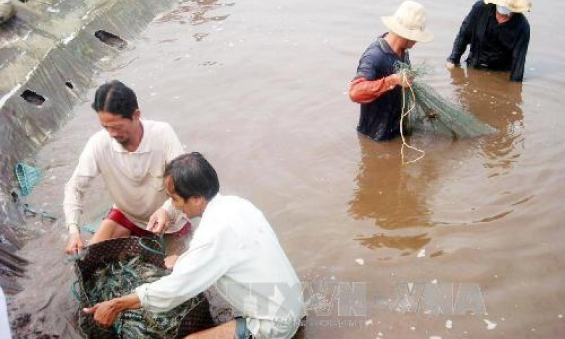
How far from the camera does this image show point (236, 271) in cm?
278

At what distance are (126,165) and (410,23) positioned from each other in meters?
2.79

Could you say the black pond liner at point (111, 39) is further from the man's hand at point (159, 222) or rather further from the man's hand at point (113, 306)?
the man's hand at point (113, 306)

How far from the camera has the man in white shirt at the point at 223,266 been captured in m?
2.69

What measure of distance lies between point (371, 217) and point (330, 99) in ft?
8.00

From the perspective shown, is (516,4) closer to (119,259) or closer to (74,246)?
(119,259)

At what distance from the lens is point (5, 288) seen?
396 centimetres

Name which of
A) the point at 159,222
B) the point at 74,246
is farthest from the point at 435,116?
the point at 74,246

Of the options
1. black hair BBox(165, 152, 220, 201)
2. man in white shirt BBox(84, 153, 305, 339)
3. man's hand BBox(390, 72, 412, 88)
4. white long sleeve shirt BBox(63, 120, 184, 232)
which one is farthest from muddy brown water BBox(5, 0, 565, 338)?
black hair BBox(165, 152, 220, 201)

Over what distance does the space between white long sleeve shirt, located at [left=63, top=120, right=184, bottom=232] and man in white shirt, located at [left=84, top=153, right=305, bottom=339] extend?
0.96 meters

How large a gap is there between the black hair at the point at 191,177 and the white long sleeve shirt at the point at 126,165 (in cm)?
95

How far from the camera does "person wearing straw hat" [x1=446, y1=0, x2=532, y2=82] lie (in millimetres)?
6058

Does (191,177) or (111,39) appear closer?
(191,177)

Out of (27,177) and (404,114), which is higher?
(404,114)

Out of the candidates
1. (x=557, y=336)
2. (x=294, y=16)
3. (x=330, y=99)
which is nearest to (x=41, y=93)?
(x=330, y=99)
